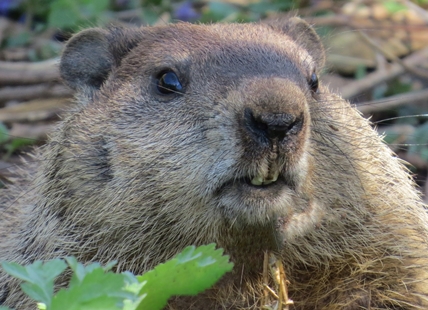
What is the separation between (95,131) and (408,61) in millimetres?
3918

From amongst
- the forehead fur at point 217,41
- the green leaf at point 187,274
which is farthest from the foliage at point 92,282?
the forehead fur at point 217,41

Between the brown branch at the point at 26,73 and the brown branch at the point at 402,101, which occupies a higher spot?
the brown branch at the point at 402,101

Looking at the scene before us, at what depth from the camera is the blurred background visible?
21.1 feet

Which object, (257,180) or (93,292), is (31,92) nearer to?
(257,180)

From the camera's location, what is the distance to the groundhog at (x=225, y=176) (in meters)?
3.15

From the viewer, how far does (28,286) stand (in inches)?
96.8

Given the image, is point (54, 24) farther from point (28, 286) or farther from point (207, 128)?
point (28, 286)

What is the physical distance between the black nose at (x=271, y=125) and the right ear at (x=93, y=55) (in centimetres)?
134

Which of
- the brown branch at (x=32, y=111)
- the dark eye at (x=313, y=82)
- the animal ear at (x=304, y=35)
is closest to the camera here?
the dark eye at (x=313, y=82)

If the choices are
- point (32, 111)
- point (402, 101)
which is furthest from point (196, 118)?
point (32, 111)

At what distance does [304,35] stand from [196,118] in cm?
145

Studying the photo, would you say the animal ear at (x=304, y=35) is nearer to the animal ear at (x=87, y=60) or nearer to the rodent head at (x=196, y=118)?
the rodent head at (x=196, y=118)

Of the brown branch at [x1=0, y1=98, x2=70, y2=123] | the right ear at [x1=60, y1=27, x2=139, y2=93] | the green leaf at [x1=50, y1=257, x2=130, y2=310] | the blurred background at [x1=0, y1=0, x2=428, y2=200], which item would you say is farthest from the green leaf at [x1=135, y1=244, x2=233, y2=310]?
the brown branch at [x1=0, y1=98, x2=70, y2=123]

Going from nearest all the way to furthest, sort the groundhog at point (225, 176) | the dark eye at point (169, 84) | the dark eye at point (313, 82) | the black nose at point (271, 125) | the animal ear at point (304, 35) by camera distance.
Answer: the black nose at point (271, 125) → the groundhog at point (225, 176) → the dark eye at point (169, 84) → the dark eye at point (313, 82) → the animal ear at point (304, 35)
